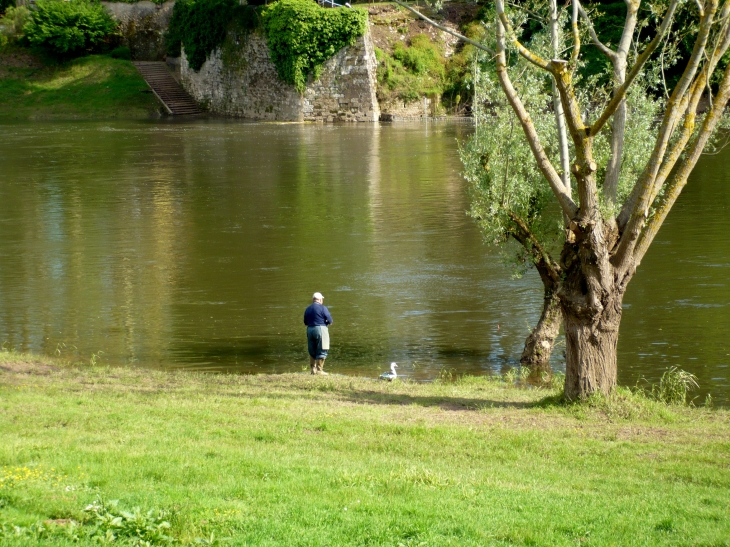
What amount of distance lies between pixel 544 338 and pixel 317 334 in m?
3.47

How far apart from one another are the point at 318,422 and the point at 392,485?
2453 mm

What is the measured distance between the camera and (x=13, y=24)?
191 feet

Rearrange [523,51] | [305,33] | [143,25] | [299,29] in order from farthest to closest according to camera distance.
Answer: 1. [143,25]
2. [305,33]
3. [299,29]
4. [523,51]

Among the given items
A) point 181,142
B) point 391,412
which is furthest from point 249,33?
point 391,412

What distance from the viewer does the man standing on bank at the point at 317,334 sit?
13.0 meters

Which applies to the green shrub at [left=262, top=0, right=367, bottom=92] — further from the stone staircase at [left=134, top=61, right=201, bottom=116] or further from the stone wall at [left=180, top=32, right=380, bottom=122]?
the stone staircase at [left=134, top=61, right=201, bottom=116]

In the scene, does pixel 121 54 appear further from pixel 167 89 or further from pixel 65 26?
pixel 167 89

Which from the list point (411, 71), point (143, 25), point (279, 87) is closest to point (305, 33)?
point (279, 87)

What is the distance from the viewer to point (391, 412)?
10242mm

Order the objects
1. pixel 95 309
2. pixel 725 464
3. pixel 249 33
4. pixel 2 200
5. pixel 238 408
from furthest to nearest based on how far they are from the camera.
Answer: pixel 249 33
pixel 2 200
pixel 95 309
pixel 238 408
pixel 725 464

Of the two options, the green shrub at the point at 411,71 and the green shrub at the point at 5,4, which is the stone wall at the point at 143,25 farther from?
the green shrub at the point at 411,71

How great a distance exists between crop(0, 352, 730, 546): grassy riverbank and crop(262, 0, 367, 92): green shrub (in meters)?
38.8

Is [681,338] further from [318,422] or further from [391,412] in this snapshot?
[318,422]

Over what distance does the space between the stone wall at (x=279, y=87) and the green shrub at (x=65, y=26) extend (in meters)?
7.21
